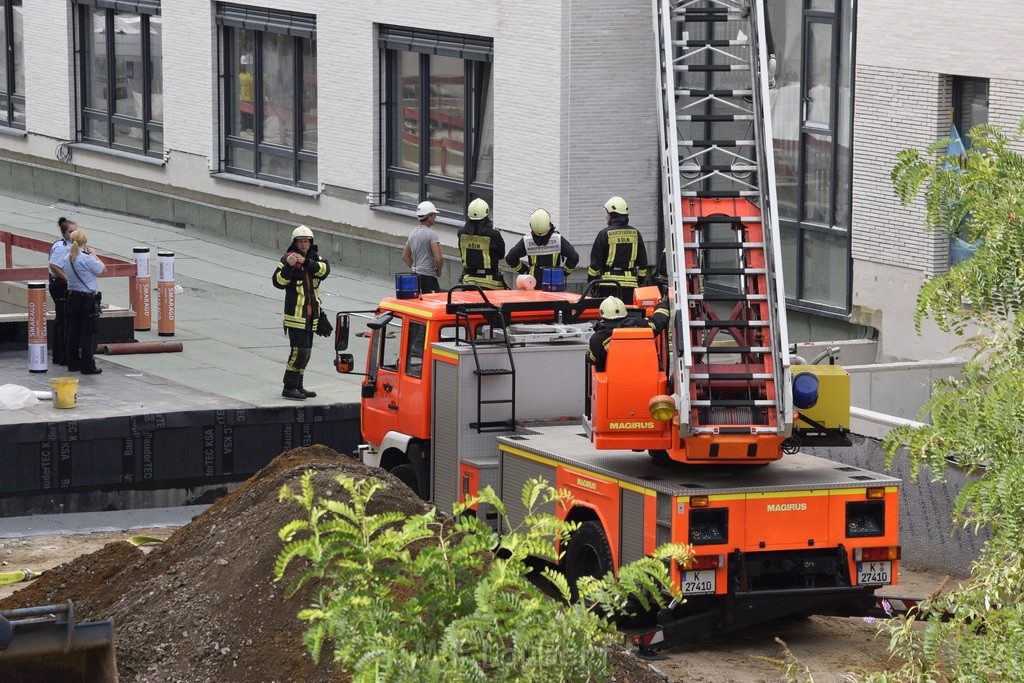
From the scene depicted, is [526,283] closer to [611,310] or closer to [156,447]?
[611,310]

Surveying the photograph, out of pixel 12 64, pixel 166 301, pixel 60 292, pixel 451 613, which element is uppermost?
pixel 12 64

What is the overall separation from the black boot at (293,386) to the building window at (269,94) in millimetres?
12227

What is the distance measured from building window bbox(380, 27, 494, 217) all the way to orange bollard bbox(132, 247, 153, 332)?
6226mm

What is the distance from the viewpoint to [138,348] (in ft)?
75.7

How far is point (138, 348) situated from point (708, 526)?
12.3 meters

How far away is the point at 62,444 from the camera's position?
1711 cm

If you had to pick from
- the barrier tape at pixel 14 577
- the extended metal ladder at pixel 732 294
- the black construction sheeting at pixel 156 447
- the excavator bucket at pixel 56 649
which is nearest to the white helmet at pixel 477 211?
the black construction sheeting at pixel 156 447

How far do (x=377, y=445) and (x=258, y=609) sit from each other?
4694 mm

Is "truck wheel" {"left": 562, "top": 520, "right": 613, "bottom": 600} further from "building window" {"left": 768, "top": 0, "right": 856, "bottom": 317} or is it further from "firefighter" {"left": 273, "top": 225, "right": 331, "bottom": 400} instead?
"building window" {"left": 768, "top": 0, "right": 856, "bottom": 317}

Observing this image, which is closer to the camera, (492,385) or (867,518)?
(867,518)

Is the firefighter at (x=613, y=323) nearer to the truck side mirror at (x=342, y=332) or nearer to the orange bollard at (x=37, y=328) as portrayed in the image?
the truck side mirror at (x=342, y=332)

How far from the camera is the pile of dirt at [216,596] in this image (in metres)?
11.3

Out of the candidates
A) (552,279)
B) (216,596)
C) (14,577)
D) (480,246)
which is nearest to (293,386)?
(480,246)

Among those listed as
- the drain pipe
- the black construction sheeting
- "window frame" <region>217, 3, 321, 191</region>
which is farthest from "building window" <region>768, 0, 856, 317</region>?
"window frame" <region>217, 3, 321, 191</region>
